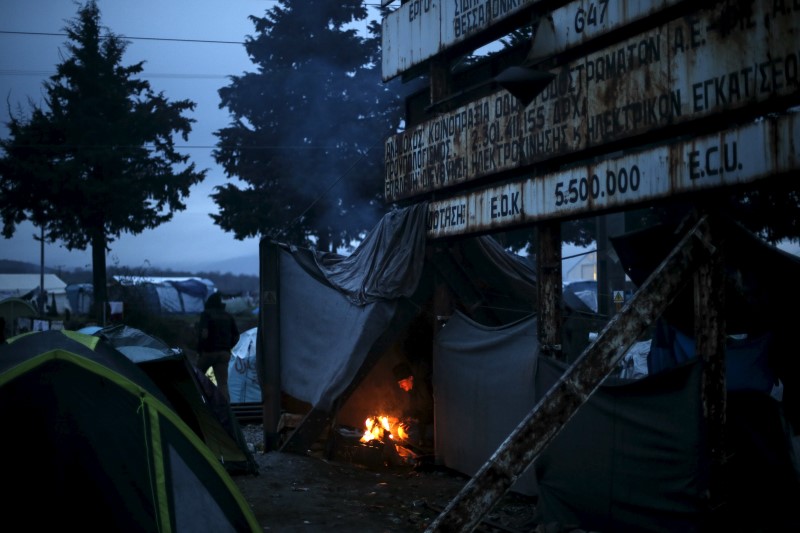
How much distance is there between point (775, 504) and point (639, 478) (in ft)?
3.47

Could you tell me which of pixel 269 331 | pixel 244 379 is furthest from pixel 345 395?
pixel 244 379

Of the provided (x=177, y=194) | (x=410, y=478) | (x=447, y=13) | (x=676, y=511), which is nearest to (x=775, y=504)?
(x=676, y=511)

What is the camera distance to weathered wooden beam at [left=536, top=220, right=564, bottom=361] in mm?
8461

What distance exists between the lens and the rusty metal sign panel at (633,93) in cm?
605

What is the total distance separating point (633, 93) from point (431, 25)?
395cm

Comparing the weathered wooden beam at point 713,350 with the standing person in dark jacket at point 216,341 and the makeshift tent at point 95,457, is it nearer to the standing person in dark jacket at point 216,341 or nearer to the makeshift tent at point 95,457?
the makeshift tent at point 95,457

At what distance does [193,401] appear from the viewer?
1062 centimetres

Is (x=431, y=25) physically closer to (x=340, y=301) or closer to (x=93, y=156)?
(x=340, y=301)

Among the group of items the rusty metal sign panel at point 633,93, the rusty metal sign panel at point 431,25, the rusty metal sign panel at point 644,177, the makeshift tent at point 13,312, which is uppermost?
the rusty metal sign panel at point 431,25

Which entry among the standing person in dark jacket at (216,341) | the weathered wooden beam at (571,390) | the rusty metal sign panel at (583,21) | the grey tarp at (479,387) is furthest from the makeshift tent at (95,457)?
the standing person in dark jacket at (216,341)

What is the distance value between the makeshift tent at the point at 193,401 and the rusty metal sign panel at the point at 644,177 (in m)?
4.03

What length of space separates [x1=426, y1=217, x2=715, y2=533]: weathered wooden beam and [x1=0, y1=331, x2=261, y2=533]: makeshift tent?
1.71m

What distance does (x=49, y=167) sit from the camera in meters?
33.1

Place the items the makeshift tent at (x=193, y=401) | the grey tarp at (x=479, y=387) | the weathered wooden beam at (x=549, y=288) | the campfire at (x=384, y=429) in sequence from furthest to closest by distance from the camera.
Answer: the campfire at (x=384, y=429) → the makeshift tent at (x=193, y=401) → the grey tarp at (x=479, y=387) → the weathered wooden beam at (x=549, y=288)
